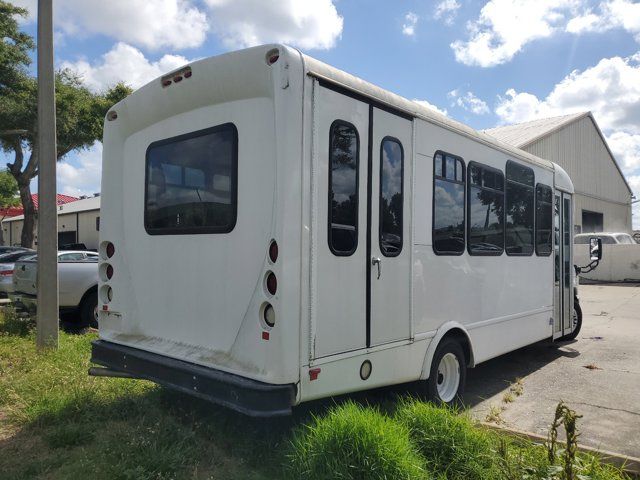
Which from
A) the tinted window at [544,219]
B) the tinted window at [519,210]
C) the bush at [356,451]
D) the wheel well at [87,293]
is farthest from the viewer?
the wheel well at [87,293]

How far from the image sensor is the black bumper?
3.18 meters

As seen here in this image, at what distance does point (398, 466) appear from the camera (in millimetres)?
2967

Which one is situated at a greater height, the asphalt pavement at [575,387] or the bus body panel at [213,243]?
the bus body panel at [213,243]

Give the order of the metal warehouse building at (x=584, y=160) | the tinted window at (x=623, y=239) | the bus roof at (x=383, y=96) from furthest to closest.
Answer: the metal warehouse building at (x=584, y=160) < the tinted window at (x=623, y=239) < the bus roof at (x=383, y=96)

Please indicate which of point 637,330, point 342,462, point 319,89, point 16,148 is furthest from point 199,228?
point 16,148

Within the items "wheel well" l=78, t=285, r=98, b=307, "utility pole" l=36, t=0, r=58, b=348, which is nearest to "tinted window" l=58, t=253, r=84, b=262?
"wheel well" l=78, t=285, r=98, b=307

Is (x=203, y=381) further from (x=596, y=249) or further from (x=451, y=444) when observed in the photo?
(x=596, y=249)

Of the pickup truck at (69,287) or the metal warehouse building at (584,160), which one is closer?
the pickup truck at (69,287)

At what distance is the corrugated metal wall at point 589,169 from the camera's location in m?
28.9

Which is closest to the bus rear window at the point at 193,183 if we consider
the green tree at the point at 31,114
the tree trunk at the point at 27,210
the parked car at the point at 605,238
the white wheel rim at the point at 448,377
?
the white wheel rim at the point at 448,377

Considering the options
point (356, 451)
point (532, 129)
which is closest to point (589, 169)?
point (532, 129)

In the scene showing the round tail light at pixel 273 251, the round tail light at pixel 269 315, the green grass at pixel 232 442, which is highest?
the round tail light at pixel 273 251

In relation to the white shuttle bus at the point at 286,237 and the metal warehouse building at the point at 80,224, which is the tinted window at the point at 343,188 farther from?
the metal warehouse building at the point at 80,224

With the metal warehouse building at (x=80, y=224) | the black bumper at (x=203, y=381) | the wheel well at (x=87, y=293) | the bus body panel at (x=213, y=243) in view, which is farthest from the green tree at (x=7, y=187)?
the black bumper at (x=203, y=381)
